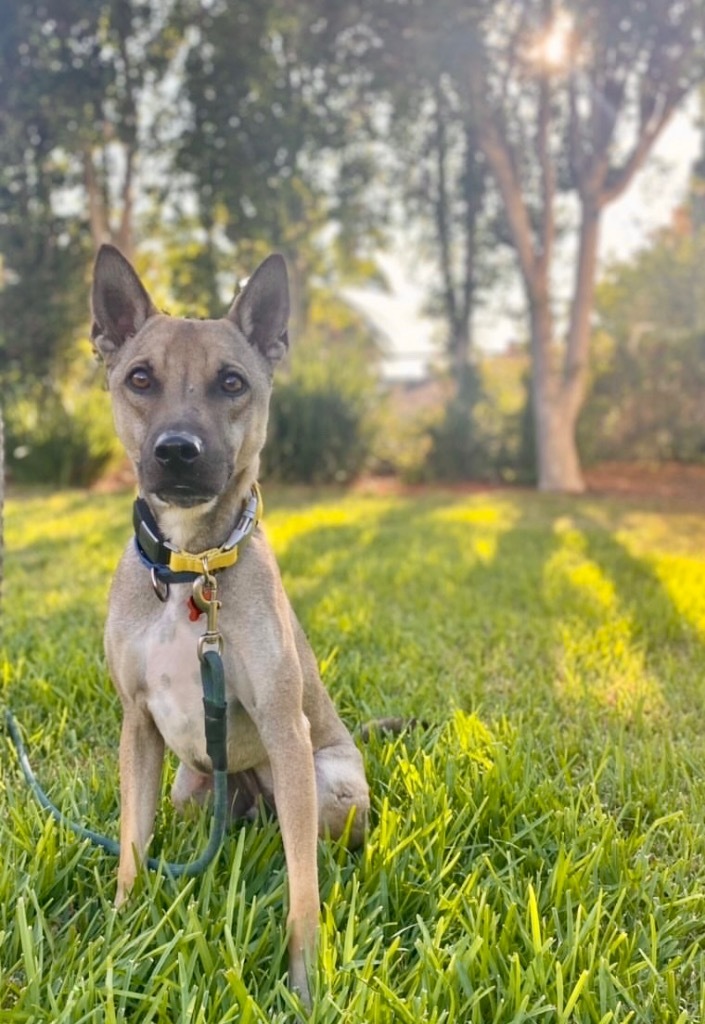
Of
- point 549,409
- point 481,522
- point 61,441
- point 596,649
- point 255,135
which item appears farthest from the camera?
point 255,135

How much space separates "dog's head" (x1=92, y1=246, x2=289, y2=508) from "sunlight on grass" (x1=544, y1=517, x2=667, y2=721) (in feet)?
6.20

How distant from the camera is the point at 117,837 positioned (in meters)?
2.23

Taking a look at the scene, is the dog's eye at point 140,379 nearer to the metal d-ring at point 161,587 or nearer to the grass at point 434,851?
the metal d-ring at point 161,587

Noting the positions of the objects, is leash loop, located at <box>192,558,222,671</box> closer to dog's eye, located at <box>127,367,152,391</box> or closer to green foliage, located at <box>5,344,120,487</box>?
dog's eye, located at <box>127,367,152,391</box>

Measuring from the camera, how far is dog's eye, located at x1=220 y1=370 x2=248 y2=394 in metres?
2.13

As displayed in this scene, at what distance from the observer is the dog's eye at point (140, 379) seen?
6.88 ft

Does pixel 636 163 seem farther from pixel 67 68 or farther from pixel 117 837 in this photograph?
pixel 117 837

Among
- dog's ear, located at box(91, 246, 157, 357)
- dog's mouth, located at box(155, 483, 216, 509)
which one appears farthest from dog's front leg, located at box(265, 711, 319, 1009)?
dog's ear, located at box(91, 246, 157, 357)

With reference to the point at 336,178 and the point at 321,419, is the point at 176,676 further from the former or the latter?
the point at 336,178

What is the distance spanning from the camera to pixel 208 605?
1957 millimetres

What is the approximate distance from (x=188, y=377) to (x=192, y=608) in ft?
1.94

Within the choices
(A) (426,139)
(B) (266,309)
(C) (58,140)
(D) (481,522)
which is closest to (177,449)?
(B) (266,309)

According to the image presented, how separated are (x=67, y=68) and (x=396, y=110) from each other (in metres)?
5.35

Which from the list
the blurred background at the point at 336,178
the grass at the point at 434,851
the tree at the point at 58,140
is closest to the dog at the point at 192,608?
the grass at the point at 434,851
